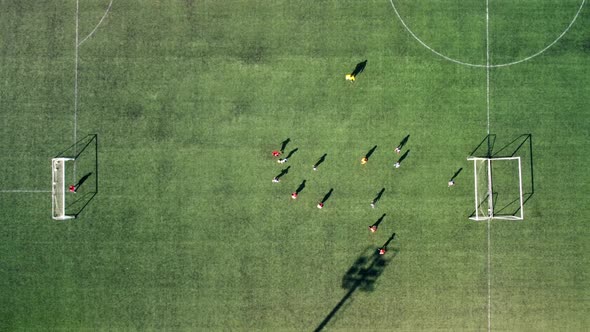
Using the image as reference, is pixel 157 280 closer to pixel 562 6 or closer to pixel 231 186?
pixel 231 186

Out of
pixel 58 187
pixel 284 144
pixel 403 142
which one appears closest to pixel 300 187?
pixel 284 144

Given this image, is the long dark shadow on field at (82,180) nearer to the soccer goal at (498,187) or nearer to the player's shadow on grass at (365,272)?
the player's shadow on grass at (365,272)

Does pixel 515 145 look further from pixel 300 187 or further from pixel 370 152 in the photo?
pixel 300 187

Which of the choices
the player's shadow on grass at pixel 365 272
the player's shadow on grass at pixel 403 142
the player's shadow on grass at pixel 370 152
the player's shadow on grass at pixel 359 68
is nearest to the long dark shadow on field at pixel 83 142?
the player's shadow on grass at pixel 359 68

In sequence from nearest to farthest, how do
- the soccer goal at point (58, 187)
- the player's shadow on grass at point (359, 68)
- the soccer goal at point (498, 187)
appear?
the soccer goal at point (58, 187) → the soccer goal at point (498, 187) → the player's shadow on grass at point (359, 68)

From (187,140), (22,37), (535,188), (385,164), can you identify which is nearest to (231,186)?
(187,140)

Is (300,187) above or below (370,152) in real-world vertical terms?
below

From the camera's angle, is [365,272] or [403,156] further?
[403,156]
